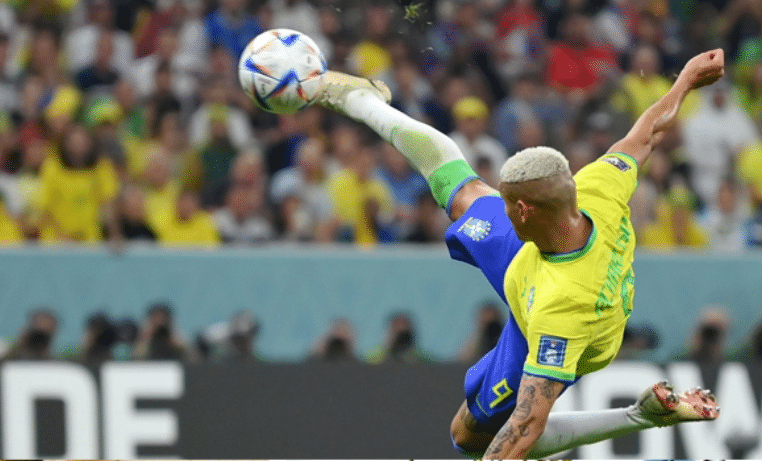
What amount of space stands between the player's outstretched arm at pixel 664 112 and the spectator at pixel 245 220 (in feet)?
17.1

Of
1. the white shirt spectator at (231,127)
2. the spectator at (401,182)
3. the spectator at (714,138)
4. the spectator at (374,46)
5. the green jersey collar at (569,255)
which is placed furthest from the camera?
the spectator at (374,46)

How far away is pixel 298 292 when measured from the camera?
11.1 m

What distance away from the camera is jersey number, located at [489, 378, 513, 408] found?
22.0 ft

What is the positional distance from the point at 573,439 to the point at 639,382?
12.8 ft

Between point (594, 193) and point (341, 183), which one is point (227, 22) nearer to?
point (341, 183)

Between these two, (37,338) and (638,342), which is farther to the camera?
(638,342)

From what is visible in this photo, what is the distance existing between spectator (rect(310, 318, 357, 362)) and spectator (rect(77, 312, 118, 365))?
161 centimetres

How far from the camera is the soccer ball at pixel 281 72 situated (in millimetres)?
7113

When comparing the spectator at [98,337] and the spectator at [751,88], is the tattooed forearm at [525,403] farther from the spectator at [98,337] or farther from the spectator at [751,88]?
the spectator at [751,88]

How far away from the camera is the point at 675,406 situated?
658 centimetres

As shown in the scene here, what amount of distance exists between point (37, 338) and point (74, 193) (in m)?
1.39

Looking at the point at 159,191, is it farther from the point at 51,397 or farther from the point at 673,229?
the point at 673,229

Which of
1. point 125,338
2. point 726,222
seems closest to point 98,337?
point 125,338

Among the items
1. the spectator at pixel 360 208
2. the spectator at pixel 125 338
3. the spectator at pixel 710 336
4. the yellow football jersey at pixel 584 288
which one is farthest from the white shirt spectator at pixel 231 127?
the yellow football jersey at pixel 584 288
